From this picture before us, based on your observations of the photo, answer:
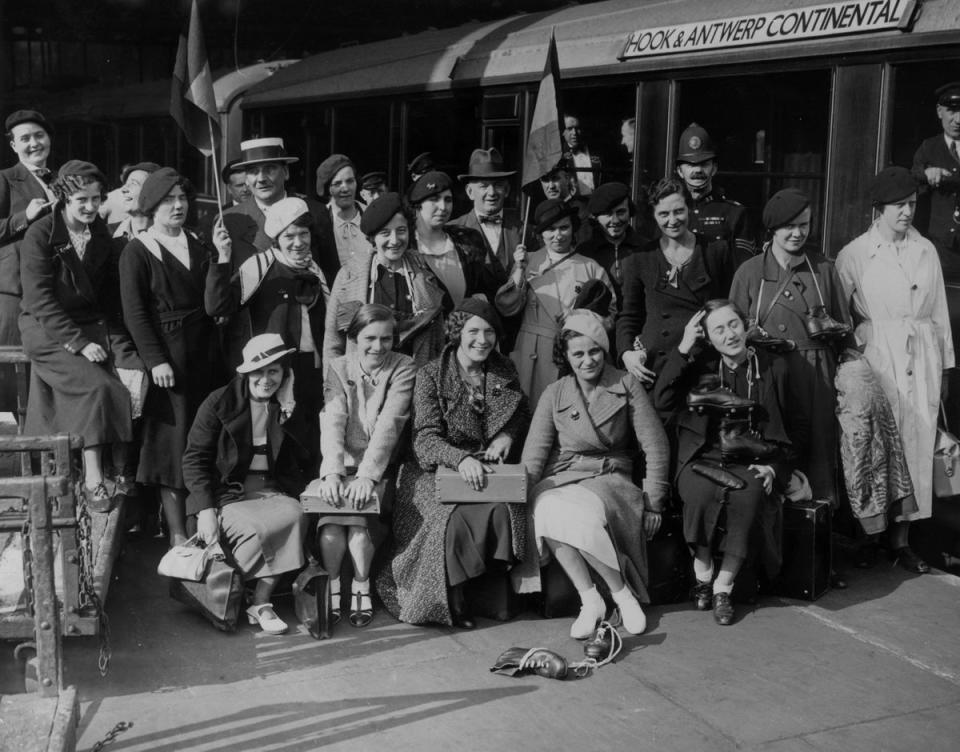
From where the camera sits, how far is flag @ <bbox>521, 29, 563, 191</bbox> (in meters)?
6.87

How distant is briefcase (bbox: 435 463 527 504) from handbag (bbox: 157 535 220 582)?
0.98 metres

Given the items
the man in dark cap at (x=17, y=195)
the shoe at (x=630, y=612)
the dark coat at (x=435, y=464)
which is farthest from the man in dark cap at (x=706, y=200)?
the man in dark cap at (x=17, y=195)

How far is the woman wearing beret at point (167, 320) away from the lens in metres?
5.95

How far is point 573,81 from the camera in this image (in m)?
8.21

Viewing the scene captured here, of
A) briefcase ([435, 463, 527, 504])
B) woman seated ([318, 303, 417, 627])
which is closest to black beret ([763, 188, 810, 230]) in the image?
briefcase ([435, 463, 527, 504])

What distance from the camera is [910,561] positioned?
20.6 feet

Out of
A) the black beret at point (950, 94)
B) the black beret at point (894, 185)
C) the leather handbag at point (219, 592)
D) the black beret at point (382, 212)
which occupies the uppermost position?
the black beret at point (950, 94)

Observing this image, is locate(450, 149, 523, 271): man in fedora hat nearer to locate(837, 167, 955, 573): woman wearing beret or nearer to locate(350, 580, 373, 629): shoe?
locate(837, 167, 955, 573): woman wearing beret

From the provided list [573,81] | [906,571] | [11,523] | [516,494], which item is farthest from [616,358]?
[11,523]

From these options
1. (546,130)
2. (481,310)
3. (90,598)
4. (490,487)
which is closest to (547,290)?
(481,310)

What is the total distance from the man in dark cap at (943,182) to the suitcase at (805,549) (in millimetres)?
1450

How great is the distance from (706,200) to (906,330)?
124 centimetres

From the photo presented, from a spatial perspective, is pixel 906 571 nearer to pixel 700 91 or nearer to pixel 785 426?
pixel 785 426

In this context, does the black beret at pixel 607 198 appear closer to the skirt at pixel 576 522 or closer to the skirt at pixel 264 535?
the skirt at pixel 576 522
